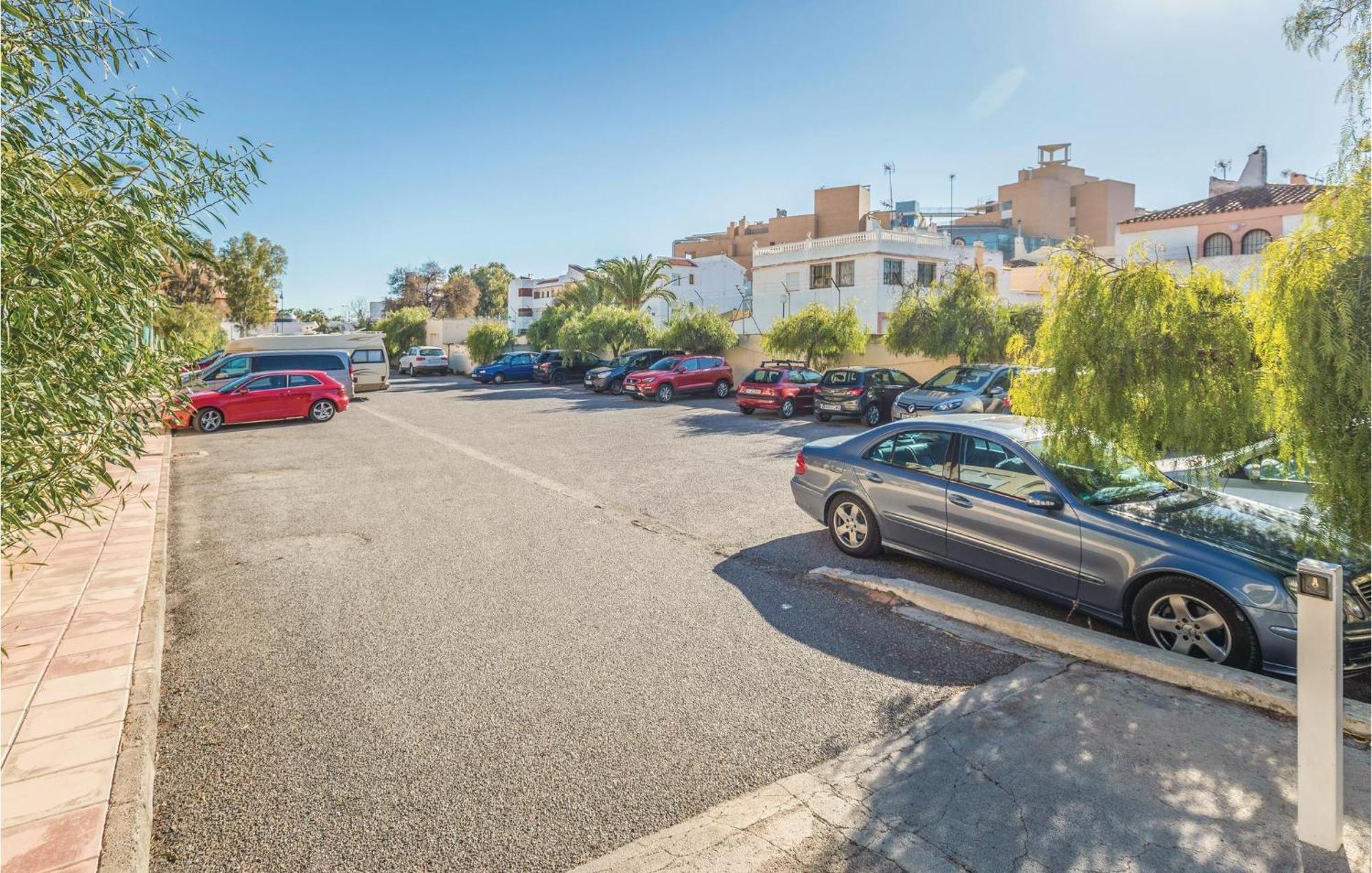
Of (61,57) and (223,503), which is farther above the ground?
(61,57)

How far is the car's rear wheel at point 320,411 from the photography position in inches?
798

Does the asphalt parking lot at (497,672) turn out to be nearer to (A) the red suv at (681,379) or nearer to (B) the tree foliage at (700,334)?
(A) the red suv at (681,379)

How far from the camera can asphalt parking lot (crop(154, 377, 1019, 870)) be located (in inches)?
138

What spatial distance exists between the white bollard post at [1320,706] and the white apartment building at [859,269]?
3337 centimetres

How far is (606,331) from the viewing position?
3509cm

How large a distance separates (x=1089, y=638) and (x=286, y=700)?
202 inches

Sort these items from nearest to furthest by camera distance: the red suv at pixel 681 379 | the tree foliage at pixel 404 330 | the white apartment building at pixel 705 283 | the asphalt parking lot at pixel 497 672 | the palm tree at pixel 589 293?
the asphalt parking lot at pixel 497 672, the red suv at pixel 681 379, the palm tree at pixel 589 293, the white apartment building at pixel 705 283, the tree foliage at pixel 404 330

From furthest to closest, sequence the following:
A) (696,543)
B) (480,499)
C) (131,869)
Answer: (480,499), (696,543), (131,869)

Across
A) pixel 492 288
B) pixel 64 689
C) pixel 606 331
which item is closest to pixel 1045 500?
pixel 64 689

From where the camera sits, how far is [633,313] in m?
35.8

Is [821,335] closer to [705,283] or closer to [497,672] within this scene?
[497,672]

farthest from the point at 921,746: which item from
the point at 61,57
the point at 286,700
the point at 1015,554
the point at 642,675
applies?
the point at 61,57

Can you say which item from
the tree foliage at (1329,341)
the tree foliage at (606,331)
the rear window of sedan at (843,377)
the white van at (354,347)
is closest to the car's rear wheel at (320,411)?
the white van at (354,347)

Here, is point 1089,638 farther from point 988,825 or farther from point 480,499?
point 480,499
